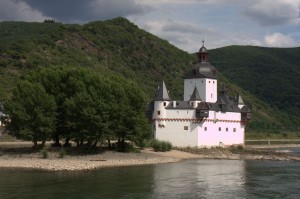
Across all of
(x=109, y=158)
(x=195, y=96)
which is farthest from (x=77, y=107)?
(x=195, y=96)

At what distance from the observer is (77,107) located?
5866 centimetres

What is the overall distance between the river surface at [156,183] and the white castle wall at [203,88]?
25735 mm

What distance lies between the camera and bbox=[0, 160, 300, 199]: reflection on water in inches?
1417

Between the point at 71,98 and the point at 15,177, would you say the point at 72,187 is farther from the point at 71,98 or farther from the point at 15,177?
the point at 71,98

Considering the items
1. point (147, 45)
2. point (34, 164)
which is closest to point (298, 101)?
point (147, 45)

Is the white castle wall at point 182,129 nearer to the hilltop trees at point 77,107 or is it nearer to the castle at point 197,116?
the castle at point 197,116

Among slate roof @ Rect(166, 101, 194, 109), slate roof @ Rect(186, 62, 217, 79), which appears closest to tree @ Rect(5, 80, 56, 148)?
slate roof @ Rect(166, 101, 194, 109)

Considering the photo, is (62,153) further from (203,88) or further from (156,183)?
(203,88)

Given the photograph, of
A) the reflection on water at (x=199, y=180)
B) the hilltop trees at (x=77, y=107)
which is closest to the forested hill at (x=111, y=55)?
the hilltop trees at (x=77, y=107)

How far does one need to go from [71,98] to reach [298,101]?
13997cm

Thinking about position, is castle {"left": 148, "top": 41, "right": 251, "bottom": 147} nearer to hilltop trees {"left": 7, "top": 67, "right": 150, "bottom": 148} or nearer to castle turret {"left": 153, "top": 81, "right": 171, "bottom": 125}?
castle turret {"left": 153, "top": 81, "right": 171, "bottom": 125}

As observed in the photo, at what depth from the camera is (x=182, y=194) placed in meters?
35.9

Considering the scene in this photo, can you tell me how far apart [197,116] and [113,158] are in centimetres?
1999

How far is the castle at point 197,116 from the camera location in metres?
74.6
